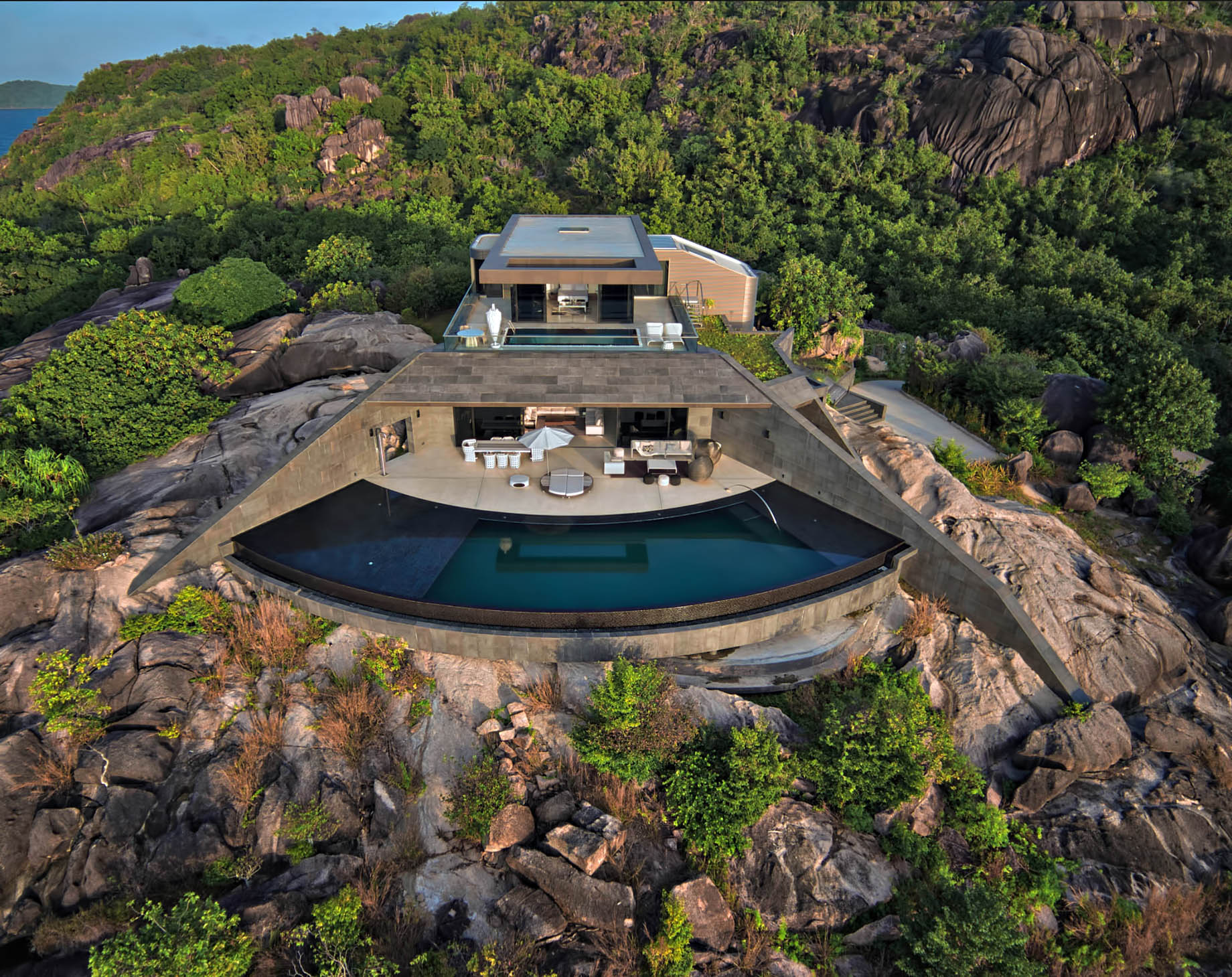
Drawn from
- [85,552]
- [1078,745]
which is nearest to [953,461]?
[1078,745]

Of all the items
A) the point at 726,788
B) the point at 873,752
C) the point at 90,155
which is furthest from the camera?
the point at 90,155

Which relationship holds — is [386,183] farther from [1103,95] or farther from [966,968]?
[966,968]

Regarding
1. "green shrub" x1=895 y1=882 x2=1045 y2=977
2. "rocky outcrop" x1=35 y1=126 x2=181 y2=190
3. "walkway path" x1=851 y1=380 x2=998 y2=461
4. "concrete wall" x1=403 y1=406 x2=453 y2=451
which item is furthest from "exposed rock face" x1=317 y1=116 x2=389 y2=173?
"green shrub" x1=895 y1=882 x2=1045 y2=977

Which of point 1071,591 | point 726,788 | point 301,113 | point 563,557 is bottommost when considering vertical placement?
point 726,788

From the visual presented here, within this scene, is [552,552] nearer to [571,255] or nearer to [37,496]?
[571,255]

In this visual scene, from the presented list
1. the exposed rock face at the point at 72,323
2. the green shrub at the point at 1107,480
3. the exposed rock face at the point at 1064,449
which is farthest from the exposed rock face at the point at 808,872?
the exposed rock face at the point at 72,323

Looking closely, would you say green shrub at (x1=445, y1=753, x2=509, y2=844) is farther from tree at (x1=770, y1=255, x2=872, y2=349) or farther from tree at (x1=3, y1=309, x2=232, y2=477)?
tree at (x1=770, y1=255, x2=872, y2=349)

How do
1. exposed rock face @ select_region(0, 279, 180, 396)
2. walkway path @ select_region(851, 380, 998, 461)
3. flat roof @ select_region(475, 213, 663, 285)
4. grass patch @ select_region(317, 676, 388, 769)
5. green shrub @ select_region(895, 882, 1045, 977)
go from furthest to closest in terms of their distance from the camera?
exposed rock face @ select_region(0, 279, 180, 396) → walkway path @ select_region(851, 380, 998, 461) → flat roof @ select_region(475, 213, 663, 285) → grass patch @ select_region(317, 676, 388, 769) → green shrub @ select_region(895, 882, 1045, 977)
